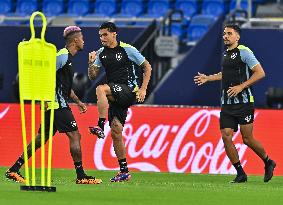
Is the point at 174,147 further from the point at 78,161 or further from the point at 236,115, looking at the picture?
the point at 78,161

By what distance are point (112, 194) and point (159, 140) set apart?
6.55m

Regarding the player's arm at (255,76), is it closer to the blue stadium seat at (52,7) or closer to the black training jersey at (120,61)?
the black training jersey at (120,61)

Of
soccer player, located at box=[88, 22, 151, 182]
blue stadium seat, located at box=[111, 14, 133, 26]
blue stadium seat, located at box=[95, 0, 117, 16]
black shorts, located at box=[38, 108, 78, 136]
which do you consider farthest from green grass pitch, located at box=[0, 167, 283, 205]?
blue stadium seat, located at box=[95, 0, 117, 16]

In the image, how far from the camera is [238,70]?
48.4 ft

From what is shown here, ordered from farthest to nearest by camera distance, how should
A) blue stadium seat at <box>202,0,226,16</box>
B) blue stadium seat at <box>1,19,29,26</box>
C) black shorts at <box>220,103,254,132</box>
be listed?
blue stadium seat at <box>202,0,226,16</box>, blue stadium seat at <box>1,19,29,26</box>, black shorts at <box>220,103,254,132</box>

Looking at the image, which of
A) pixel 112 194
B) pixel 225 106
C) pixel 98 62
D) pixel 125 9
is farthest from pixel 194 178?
pixel 125 9

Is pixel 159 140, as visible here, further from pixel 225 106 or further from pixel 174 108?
pixel 225 106

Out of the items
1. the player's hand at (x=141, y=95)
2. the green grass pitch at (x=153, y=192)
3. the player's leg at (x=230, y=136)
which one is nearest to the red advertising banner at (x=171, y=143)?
the green grass pitch at (x=153, y=192)

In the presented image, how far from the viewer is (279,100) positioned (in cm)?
2022

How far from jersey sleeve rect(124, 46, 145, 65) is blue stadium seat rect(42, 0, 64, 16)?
13.6m

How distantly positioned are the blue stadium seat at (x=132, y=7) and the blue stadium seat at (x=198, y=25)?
2143 millimetres

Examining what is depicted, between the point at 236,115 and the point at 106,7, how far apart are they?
12971mm

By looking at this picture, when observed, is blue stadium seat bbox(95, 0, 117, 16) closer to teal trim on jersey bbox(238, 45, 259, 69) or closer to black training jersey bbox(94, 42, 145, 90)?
teal trim on jersey bbox(238, 45, 259, 69)

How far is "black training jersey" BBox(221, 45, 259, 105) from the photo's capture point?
577 inches
